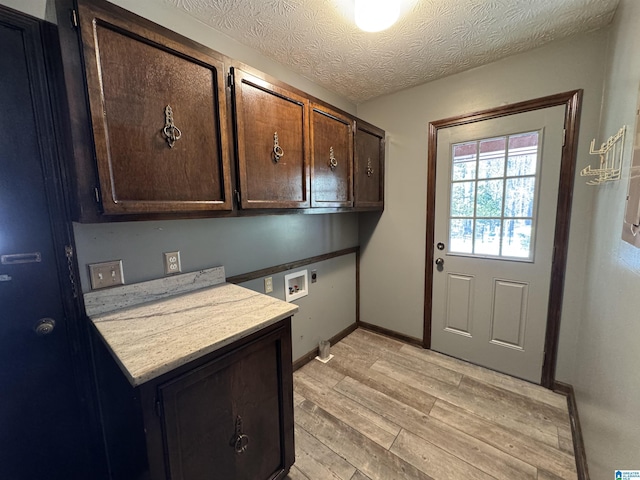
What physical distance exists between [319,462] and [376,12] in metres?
2.32

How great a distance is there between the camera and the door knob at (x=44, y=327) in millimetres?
1010

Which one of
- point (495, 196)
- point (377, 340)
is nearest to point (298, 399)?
point (377, 340)

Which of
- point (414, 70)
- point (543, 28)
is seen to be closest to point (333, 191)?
point (414, 70)

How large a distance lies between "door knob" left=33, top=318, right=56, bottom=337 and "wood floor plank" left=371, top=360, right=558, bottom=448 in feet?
6.76

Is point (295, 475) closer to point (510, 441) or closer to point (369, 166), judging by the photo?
point (510, 441)

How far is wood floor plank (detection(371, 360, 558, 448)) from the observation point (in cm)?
153

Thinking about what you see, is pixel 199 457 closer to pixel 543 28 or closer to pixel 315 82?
pixel 315 82

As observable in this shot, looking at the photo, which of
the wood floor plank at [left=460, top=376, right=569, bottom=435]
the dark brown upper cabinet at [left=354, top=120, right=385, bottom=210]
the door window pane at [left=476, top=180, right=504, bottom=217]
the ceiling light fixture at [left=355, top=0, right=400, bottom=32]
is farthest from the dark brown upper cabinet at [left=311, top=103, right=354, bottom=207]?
the wood floor plank at [left=460, top=376, right=569, bottom=435]

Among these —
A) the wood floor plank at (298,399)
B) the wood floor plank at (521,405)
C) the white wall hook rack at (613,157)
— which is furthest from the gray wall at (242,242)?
the white wall hook rack at (613,157)

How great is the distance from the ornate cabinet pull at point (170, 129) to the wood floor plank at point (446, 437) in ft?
6.36

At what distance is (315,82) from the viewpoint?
6.98 feet

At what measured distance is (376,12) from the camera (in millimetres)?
1188

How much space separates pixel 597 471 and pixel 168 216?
2176 mm

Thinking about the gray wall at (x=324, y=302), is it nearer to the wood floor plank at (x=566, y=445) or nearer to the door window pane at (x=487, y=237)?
the door window pane at (x=487, y=237)
